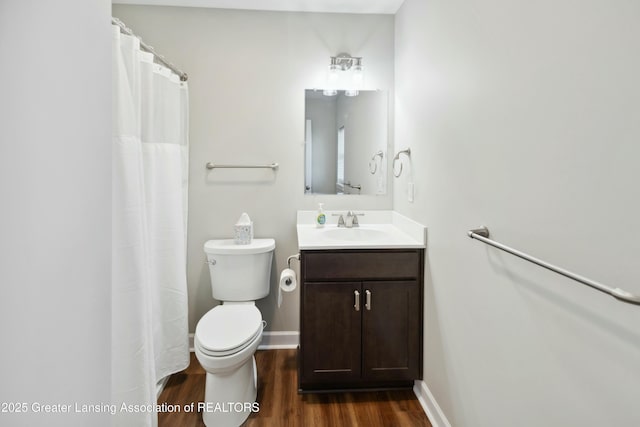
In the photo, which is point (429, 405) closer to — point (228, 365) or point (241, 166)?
point (228, 365)

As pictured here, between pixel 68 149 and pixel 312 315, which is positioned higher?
pixel 68 149

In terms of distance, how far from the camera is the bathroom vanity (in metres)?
1.98

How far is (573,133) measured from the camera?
0.92 m

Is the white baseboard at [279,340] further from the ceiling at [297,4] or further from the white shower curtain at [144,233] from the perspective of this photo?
the ceiling at [297,4]

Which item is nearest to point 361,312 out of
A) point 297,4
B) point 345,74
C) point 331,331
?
point 331,331

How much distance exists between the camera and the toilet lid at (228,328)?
5.70 ft

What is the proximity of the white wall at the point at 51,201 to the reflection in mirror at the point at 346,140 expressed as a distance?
2006mm

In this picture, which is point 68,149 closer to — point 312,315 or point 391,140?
point 312,315

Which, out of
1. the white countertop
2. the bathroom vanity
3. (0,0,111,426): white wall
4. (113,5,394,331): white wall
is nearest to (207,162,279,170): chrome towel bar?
(113,5,394,331): white wall

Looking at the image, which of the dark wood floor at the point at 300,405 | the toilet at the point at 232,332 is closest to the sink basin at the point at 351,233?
the toilet at the point at 232,332

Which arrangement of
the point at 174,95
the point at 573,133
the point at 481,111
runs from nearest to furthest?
the point at 573,133, the point at 481,111, the point at 174,95

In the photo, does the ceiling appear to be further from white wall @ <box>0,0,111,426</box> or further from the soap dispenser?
white wall @ <box>0,0,111,426</box>

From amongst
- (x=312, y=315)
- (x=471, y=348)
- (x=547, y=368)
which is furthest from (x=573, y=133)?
(x=312, y=315)

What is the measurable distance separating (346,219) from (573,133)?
1.69 metres
